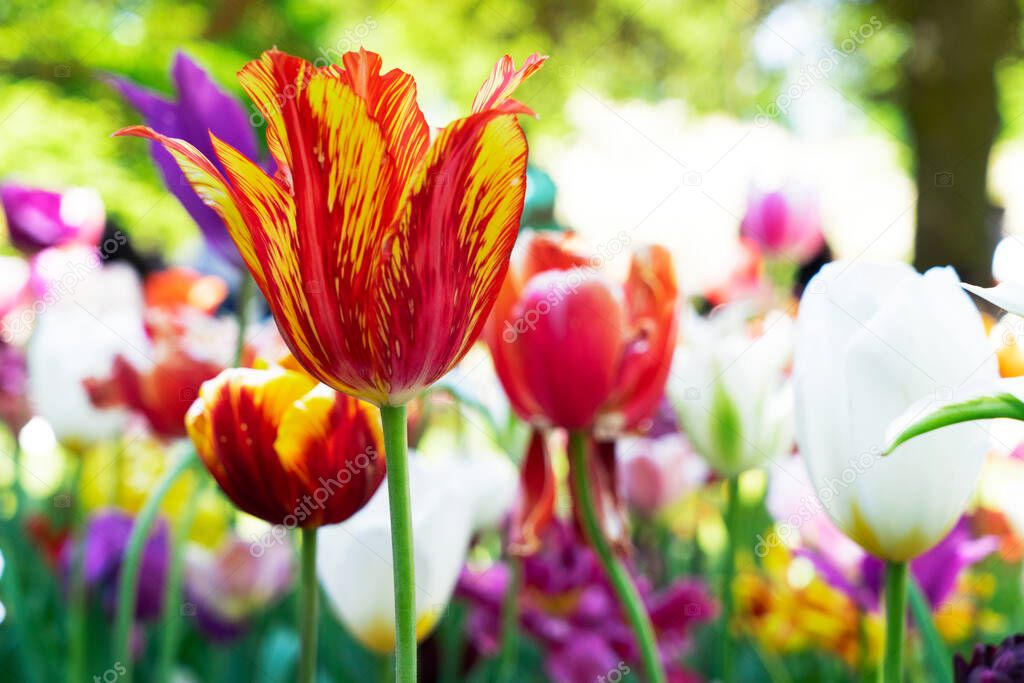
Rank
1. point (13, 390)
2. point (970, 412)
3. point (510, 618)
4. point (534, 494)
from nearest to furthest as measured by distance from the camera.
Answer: point (970, 412) → point (534, 494) → point (510, 618) → point (13, 390)

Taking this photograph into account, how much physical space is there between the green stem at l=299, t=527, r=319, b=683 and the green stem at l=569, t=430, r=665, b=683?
0.59 ft

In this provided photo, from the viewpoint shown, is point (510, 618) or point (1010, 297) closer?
point (1010, 297)

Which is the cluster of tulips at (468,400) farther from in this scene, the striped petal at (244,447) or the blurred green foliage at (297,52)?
the blurred green foliage at (297,52)

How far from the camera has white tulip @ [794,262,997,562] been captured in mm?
418

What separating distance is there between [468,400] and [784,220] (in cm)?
109

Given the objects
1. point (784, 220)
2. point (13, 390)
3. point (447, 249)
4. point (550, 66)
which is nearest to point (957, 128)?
point (550, 66)

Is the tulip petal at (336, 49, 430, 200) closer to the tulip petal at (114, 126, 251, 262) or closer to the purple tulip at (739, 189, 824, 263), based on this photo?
the tulip petal at (114, 126, 251, 262)

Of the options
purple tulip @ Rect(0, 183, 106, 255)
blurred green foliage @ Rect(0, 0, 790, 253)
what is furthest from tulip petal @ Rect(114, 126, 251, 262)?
blurred green foliage @ Rect(0, 0, 790, 253)

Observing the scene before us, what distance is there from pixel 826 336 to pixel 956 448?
0.07 m

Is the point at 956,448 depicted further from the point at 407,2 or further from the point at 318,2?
the point at 407,2

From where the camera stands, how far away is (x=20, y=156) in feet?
14.4

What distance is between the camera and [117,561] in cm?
102

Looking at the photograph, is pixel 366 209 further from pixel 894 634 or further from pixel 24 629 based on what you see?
pixel 24 629

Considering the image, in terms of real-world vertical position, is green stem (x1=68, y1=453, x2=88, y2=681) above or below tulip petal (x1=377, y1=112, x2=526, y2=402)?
below
